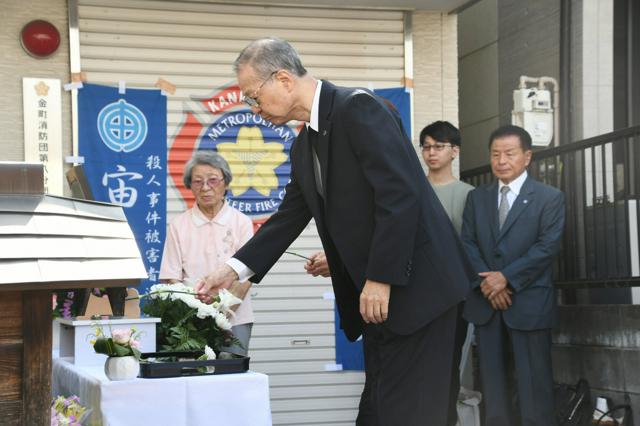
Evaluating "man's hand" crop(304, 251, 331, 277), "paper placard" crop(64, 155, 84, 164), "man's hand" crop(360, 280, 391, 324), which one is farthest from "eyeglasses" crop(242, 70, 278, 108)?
"paper placard" crop(64, 155, 84, 164)

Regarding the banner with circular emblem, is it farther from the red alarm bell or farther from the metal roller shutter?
the red alarm bell

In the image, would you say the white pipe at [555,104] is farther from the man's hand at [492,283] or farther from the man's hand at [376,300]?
the man's hand at [376,300]

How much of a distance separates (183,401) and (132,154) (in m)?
4.44

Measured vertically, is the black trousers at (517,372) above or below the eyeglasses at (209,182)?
below

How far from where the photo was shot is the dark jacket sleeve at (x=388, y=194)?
13.8 feet

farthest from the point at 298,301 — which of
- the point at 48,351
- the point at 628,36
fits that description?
the point at 48,351

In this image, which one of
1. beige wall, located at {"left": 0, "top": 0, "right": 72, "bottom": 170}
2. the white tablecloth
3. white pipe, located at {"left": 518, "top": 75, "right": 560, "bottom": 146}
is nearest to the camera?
the white tablecloth

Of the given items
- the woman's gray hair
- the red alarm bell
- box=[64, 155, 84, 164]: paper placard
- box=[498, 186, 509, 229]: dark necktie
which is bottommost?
box=[498, 186, 509, 229]: dark necktie

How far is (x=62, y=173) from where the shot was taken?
8438mm

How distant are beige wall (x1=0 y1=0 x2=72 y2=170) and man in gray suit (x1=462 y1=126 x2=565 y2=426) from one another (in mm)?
3629

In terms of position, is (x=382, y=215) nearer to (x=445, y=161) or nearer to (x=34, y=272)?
(x=34, y=272)

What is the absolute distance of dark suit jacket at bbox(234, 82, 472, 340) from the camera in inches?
167

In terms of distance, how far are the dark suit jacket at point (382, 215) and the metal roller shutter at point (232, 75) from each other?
14.1 ft

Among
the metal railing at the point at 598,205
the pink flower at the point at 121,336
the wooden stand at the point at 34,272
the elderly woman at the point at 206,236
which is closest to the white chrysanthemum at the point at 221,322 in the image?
the pink flower at the point at 121,336
